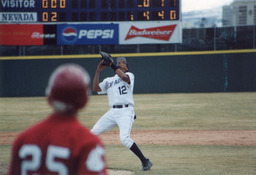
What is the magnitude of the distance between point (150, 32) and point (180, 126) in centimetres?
1081

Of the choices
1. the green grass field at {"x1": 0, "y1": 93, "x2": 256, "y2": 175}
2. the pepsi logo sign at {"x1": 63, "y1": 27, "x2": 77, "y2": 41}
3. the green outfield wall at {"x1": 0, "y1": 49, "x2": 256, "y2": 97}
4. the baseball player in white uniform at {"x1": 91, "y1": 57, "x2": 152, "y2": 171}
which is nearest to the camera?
the baseball player in white uniform at {"x1": 91, "y1": 57, "x2": 152, "y2": 171}

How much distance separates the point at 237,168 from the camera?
686 cm

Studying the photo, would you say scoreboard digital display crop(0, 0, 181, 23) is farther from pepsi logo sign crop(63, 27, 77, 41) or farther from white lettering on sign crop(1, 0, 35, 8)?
pepsi logo sign crop(63, 27, 77, 41)

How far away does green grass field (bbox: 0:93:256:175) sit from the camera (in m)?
7.04

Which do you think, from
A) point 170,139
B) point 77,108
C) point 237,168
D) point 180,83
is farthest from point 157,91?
point 77,108

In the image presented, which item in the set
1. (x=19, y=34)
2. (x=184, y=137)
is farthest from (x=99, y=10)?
(x=184, y=137)

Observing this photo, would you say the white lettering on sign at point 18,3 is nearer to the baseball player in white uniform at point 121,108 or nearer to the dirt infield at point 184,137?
the dirt infield at point 184,137

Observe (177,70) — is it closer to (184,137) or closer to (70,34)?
(70,34)

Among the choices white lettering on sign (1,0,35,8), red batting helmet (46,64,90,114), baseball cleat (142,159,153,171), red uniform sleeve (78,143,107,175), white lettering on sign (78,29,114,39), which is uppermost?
white lettering on sign (1,0,35,8)

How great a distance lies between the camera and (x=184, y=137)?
10.7m

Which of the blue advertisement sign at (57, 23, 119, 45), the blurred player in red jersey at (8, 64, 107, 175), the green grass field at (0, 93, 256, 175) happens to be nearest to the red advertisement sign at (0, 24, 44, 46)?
the blue advertisement sign at (57, 23, 119, 45)

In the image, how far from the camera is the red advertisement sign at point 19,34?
23.0 metres

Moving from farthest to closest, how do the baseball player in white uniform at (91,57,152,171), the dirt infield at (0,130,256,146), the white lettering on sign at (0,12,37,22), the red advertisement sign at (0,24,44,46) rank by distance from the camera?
1. the red advertisement sign at (0,24,44,46)
2. the white lettering on sign at (0,12,37,22)
3. the dirt infield at (0,130,256,146)
4. the baseball player in white uniform at (91,57,152,171)

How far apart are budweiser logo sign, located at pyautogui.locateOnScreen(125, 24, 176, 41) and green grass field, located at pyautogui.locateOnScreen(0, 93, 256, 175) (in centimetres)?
365
